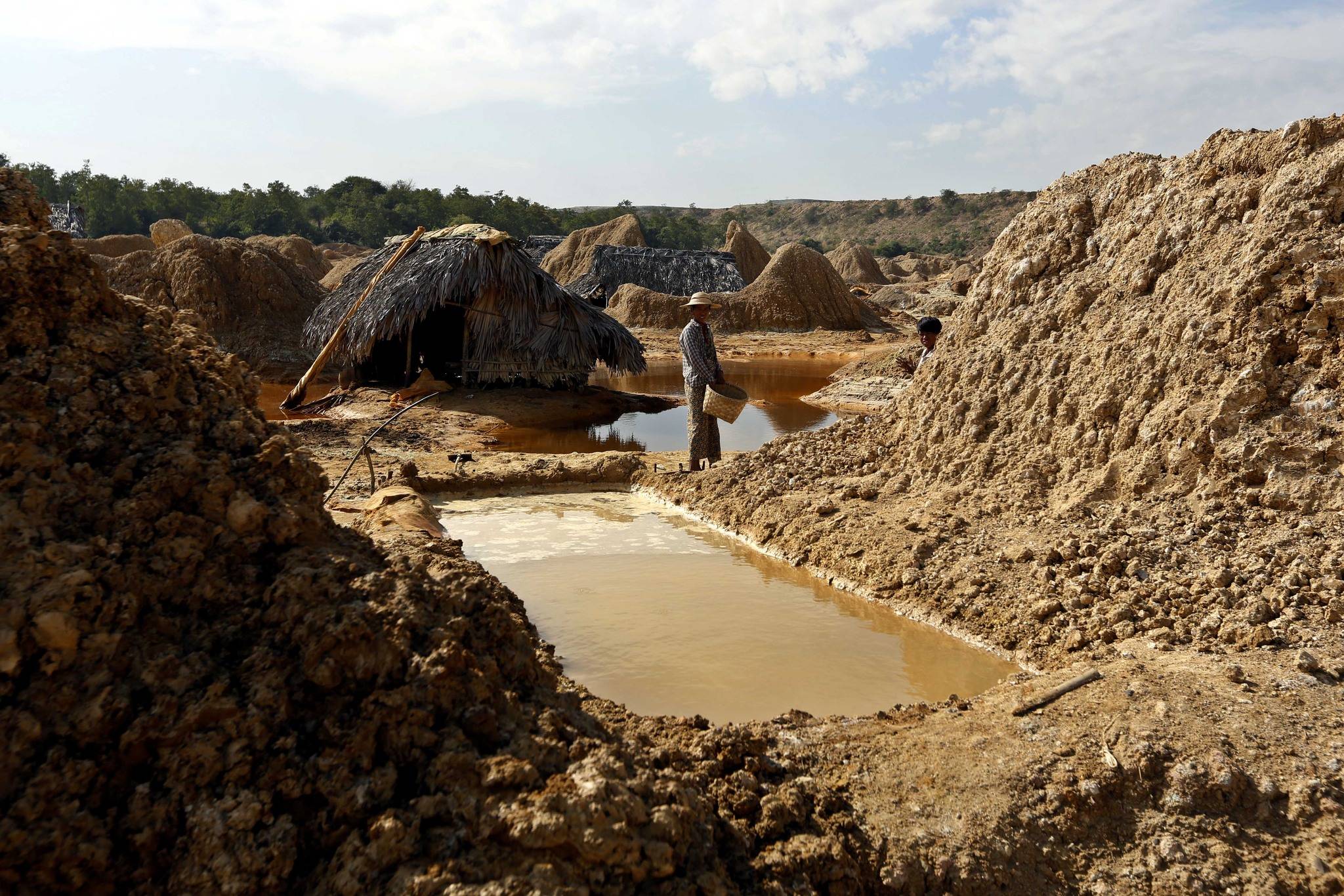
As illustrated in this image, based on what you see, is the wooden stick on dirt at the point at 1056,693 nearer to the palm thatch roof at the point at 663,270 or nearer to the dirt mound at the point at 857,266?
the palm thatch roof at the point at 663,270

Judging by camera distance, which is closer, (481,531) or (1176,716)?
(1176,716)

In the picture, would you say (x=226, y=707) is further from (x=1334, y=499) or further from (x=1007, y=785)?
(x=1334, y=499)

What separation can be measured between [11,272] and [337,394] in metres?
9.50

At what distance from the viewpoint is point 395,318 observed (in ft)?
36.8

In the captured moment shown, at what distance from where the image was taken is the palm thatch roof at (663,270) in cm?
2559

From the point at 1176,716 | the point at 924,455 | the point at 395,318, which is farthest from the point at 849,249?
the point at 1176,716

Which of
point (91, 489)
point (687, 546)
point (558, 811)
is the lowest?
point (687, 546)

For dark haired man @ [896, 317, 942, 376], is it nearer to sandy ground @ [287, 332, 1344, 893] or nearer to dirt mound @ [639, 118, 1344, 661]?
dirt mound @ [639, 118, 1344, 661]

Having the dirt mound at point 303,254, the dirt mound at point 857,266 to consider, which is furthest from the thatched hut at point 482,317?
the dirt mound at point 857,266

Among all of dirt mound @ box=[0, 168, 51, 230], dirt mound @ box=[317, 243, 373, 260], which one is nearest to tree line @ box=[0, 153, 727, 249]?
dirt mound @ box=[317, 243, 373, 260]

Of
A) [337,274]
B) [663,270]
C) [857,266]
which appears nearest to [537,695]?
[663,270]

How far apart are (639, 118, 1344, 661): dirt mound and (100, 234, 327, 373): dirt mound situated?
11990mm

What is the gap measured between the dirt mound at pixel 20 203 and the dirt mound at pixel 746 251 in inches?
1020

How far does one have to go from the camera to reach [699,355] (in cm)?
725
